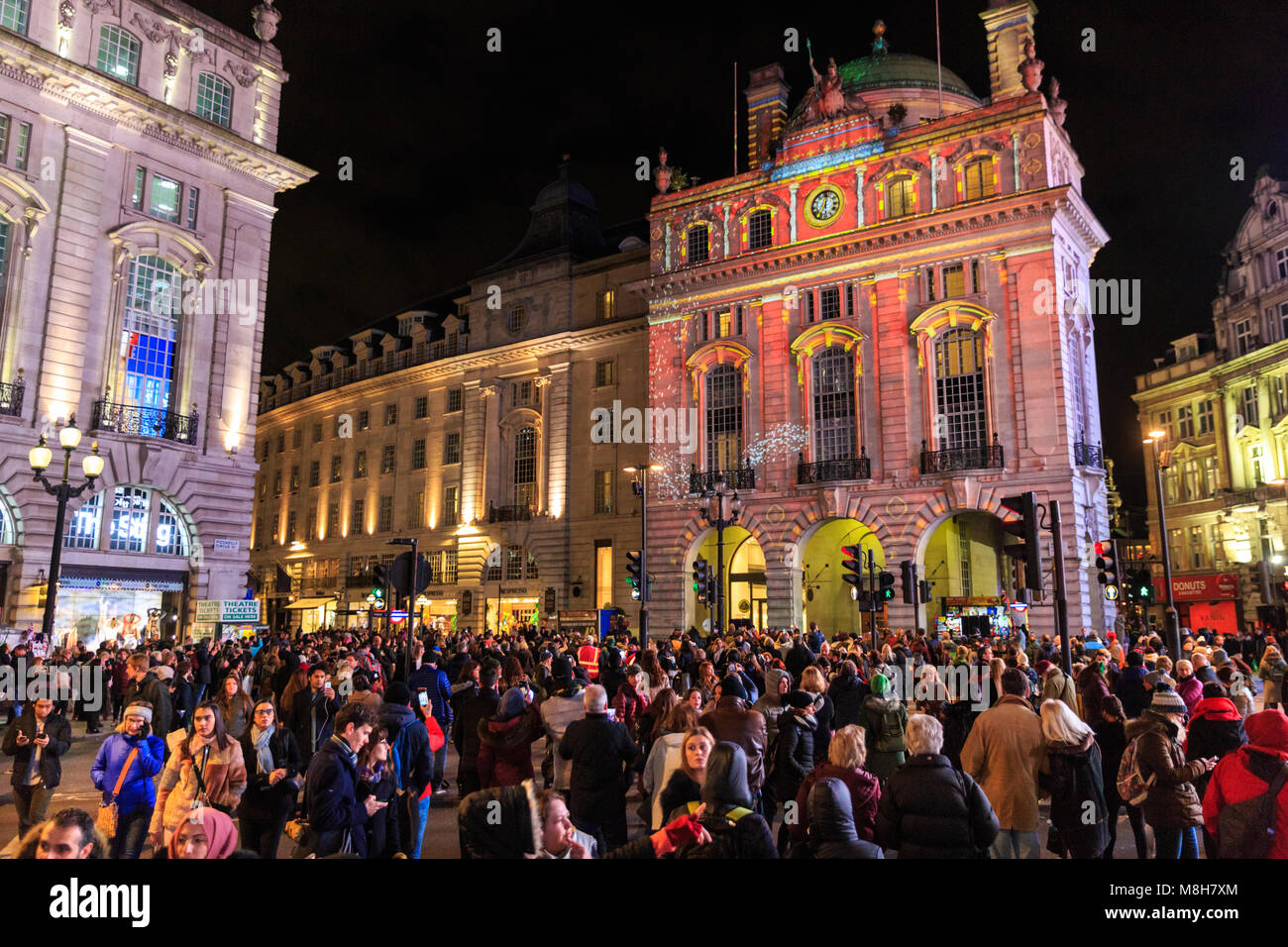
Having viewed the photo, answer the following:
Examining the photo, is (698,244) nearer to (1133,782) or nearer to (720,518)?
(720,518)

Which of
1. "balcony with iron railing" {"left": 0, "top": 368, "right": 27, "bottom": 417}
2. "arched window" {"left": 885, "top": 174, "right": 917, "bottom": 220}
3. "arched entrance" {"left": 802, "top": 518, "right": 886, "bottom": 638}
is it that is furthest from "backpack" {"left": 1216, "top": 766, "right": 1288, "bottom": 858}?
"arched entrance" {"left": 802, "top": 518, "right": 886, "bottom": 638}

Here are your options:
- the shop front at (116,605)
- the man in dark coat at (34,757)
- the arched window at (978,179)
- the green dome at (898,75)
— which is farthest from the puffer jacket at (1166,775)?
the green dome at (898,75)

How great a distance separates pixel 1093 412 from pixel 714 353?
1645 centimetres

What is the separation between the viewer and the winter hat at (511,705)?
362 inches

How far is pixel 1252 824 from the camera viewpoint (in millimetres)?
6535

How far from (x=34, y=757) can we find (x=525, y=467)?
42.1m

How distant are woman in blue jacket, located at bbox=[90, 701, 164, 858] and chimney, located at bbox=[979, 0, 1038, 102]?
4054cm

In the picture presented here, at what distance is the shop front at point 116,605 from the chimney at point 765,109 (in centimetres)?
3175

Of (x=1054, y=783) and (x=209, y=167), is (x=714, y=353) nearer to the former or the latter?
(x=209, y=167)

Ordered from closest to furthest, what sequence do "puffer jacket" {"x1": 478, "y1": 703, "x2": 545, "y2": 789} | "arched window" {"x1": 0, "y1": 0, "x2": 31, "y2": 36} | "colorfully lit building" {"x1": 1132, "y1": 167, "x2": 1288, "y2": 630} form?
"puffer jacket" {"x1": 478, "y1": 703, "x2": 545, "y2": 789} → "arched window" {"x1": 0, "y1": 0, "x2": 31, "y2": 36} → "colorfully lit building" {"x1": 1132, "y1": 167, "x2": 1288, "y2": 630}

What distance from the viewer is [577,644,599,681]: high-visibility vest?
16.8 metres

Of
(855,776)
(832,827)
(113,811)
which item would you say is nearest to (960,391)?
(855,776)

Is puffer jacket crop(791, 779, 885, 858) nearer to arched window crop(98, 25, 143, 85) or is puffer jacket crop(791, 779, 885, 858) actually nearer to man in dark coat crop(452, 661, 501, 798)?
man in dark coat crop(452, 661, 501, 798)
